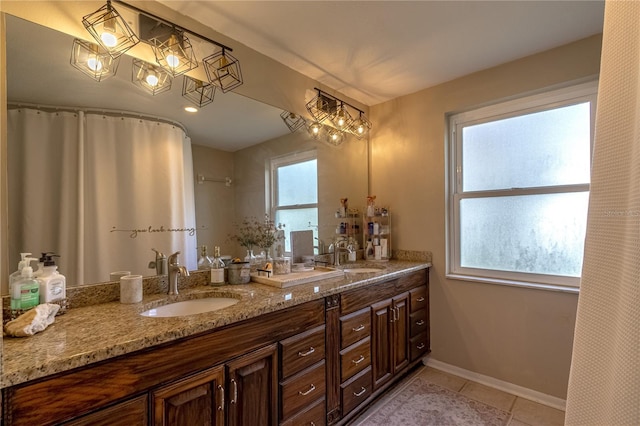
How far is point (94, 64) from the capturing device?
4.48 feet

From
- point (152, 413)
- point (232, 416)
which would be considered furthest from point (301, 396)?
point (152, 413)

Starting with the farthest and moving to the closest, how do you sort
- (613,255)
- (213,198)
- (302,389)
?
1. (213,198)
2. (302,389)
3. (613,255)

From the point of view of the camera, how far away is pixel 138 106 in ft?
4.98

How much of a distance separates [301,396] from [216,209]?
1137 millimetres

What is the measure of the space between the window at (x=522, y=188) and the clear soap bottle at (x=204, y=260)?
6.29 feet

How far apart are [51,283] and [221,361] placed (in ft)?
2.39

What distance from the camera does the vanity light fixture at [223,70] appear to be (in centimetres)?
175

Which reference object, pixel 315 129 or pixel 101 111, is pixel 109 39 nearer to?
pixel 101 111

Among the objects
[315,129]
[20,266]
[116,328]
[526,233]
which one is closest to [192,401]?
[116,328]

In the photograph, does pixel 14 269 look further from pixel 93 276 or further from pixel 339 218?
pixel 339 218

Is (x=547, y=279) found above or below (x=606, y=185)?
below

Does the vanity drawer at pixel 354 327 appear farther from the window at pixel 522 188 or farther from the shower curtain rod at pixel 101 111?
the shower curtain rod at pixel 101 111

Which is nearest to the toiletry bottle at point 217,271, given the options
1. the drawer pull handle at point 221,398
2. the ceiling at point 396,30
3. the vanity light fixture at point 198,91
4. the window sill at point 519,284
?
the drawer pull handle at point 221,398

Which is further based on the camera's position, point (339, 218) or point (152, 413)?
point (339, 218)
